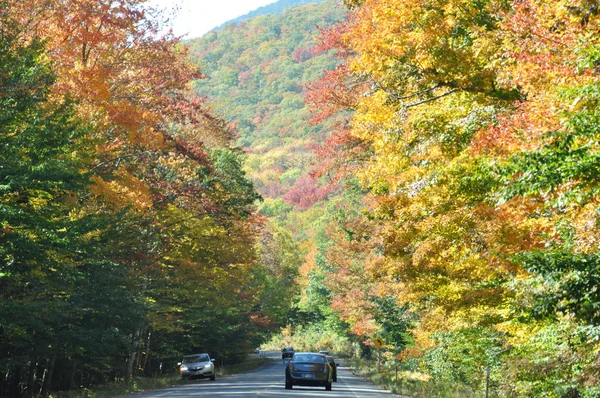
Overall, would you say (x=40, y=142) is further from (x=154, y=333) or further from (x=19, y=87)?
(x=154, y=333)

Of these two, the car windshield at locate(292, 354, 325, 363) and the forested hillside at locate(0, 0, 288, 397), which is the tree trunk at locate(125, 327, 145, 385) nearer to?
the forested hillside at locate(0, 0, 288, 397)

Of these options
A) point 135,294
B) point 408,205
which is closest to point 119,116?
point 135,294

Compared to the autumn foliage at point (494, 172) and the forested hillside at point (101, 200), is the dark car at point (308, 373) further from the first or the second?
the forested hillside at point (101, 200)

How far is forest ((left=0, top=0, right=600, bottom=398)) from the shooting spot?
41.7ft

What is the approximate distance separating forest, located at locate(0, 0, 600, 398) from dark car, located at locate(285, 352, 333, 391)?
4.15 meters

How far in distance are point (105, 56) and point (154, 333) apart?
69.6 ft

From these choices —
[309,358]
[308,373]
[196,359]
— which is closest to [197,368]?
[196,359]

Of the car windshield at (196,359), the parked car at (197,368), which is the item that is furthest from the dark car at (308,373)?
the car windshield at (196,359)

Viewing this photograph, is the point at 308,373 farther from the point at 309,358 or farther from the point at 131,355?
the point at 131,355

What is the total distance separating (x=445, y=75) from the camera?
1927 centimetres

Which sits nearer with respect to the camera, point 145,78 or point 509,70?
point 509,70

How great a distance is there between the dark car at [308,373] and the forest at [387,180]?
4.15 metres

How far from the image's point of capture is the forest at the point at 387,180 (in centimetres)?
1270

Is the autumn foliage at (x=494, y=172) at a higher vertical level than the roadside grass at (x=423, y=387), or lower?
higher
